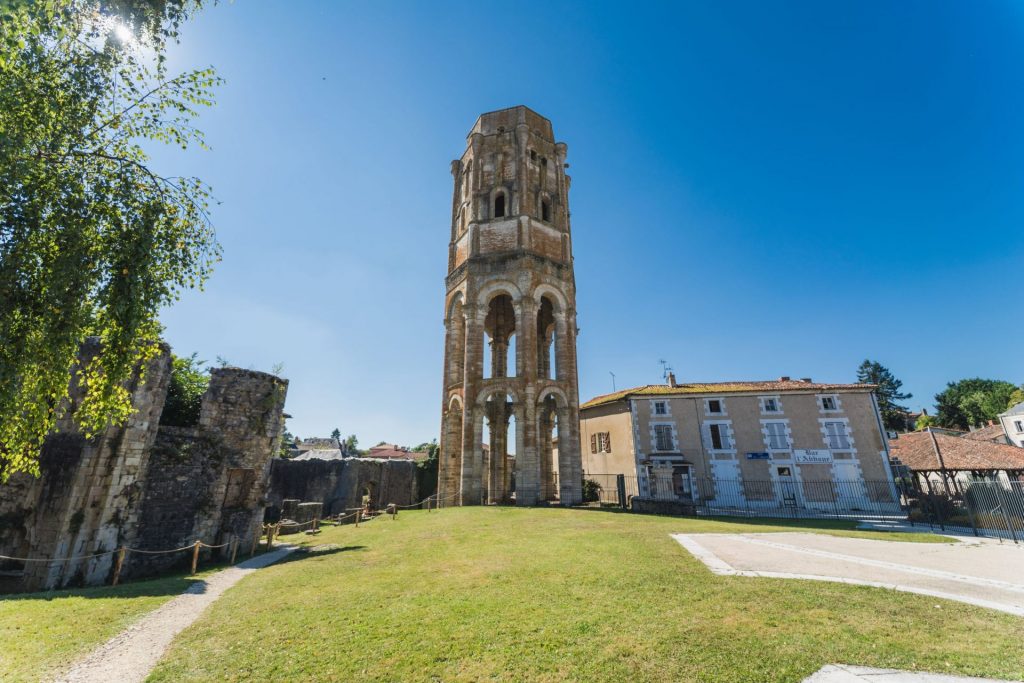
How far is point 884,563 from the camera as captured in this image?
884cm

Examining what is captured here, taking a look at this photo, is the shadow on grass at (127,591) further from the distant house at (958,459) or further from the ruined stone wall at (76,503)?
the distant house at (958,459)

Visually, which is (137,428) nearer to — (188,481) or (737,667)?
(188,481)

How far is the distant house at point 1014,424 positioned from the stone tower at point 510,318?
158 feet

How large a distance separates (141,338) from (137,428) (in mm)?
7957

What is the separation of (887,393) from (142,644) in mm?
69711

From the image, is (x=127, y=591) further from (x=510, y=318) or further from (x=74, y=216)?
(x=510, y=318)

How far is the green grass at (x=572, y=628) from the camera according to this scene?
14.4 feet

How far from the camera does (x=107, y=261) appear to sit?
5.00m

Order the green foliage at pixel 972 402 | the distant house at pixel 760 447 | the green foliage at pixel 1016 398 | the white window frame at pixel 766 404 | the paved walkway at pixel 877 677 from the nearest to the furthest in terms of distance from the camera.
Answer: the paved walkway at pixel 877 677 → the distant house at pixel 760 447 → the white window frame at pixel 766 404 → the green foliage at pixel 1016 398 → the green foliage at pixel 972 402

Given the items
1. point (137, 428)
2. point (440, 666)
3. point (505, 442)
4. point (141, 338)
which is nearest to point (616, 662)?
point (440, 666)

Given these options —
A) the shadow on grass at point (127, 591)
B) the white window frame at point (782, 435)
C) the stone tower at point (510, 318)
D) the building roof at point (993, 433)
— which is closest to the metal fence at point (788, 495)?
the white window frame at point (782, 435)

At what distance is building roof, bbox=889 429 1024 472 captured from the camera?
67.4ft

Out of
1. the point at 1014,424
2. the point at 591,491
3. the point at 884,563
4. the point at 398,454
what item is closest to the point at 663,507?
the point at 591,491

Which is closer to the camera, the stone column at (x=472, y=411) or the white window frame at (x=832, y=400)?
the stone column at (x=472, y=411)
